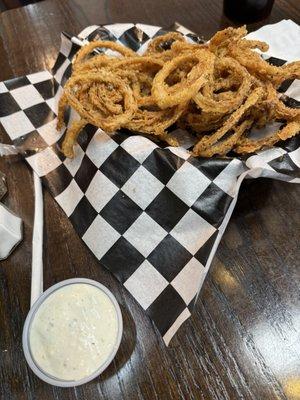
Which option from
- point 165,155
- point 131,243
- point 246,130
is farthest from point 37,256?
point 246,130

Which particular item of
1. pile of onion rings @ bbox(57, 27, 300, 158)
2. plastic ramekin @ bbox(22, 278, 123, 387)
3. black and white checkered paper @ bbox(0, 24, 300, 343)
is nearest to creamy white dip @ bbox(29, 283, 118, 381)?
plastic ramekin @ bbox(22, 278, 123, 387)

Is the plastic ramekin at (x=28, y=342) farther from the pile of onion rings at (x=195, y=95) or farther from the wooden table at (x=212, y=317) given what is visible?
the pile of onion rings at (x=195, y=95)

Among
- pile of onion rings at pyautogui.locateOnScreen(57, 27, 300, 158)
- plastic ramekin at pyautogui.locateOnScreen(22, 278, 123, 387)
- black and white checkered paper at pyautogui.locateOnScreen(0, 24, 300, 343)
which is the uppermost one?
pile of onion rings at pyautogui.locateOnScreen(57, 27, 300, 158)

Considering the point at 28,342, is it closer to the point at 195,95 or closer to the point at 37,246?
the point at 37,246

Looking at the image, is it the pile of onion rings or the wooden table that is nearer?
the wooden table

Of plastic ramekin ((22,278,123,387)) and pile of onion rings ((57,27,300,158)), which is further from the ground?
pile of onion rings ((57,27,300,158))

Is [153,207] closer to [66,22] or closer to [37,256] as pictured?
[37,256]

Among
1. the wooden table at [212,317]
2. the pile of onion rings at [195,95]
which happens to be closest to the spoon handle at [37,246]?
the wooden table at [212,317]

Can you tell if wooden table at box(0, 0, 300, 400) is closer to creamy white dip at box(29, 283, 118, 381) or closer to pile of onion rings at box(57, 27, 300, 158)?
creamy white dip at box(29, 283, 118, 381)
